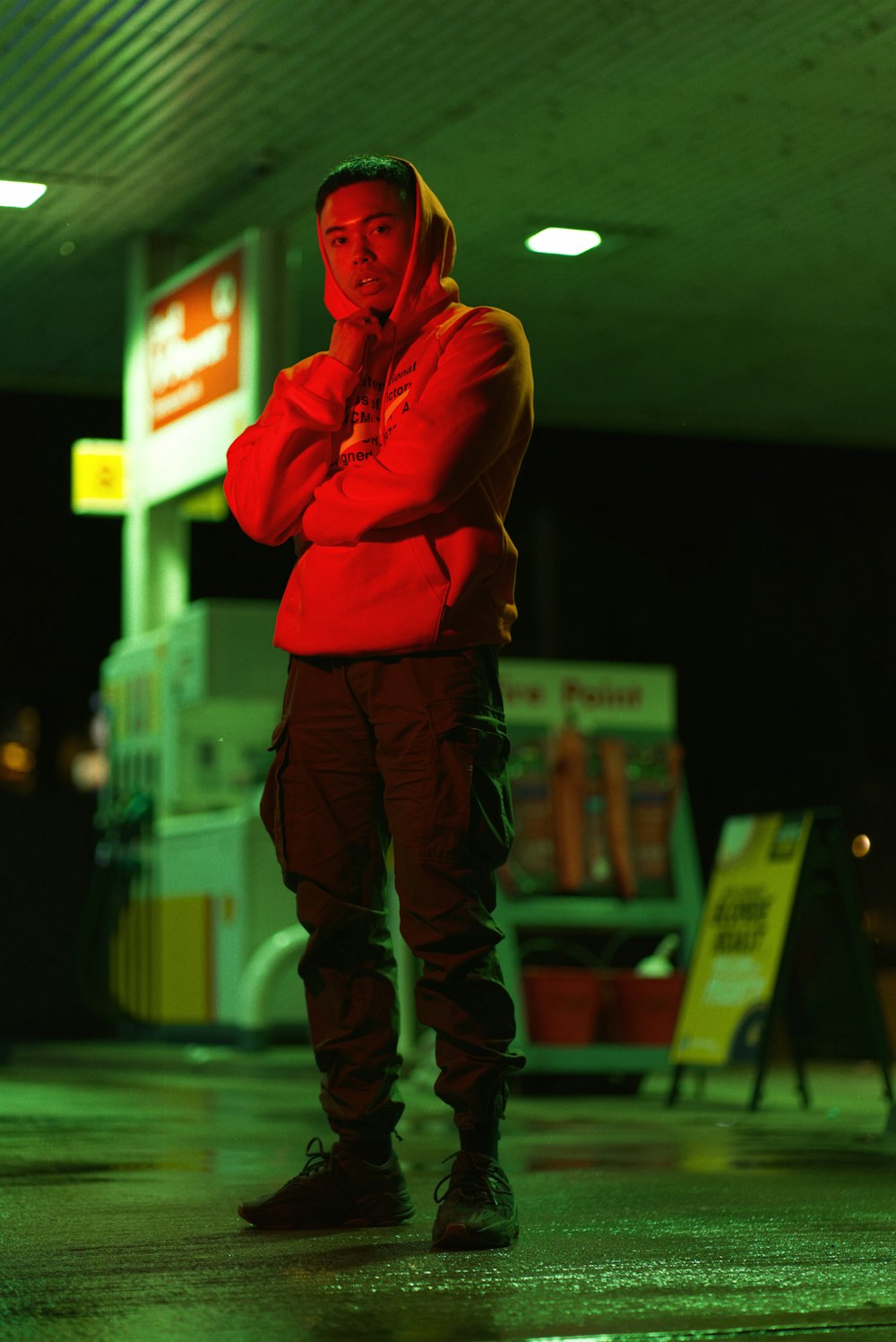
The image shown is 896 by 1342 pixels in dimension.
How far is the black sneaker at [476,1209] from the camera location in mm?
3074

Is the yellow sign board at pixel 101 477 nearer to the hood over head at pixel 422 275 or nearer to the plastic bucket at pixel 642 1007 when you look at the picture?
the plastic bucket at pixel 642 1007

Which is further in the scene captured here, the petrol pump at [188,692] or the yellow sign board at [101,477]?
the yellow sign board at [101,477]

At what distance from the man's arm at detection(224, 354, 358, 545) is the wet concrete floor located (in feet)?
4.06

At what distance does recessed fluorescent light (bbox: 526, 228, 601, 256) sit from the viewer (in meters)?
11.2

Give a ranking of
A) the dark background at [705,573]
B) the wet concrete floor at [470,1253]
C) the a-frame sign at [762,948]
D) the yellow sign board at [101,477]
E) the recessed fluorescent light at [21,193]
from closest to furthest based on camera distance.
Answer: the wet concrete floor at [470,1253], the a-frame sign at [762,948], the recessed fluorescent light at [21,193], the yellow sign board at [101,477], the dark background at [705,573]

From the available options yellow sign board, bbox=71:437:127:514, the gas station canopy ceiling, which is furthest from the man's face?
yellow sign board, bbox=71:437:127:514

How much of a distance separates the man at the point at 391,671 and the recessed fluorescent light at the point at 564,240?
7.90 meters

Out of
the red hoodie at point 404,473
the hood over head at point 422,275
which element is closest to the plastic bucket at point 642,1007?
the red hoodie at point 404,473

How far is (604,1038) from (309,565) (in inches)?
195

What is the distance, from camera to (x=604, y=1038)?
8031 millimetres

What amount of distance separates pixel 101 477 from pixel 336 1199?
9179mm

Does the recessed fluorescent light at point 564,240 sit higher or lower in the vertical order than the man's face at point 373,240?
higher

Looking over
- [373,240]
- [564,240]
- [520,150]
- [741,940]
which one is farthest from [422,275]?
[564,240]

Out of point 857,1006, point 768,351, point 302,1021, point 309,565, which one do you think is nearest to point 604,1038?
point 857,1006
